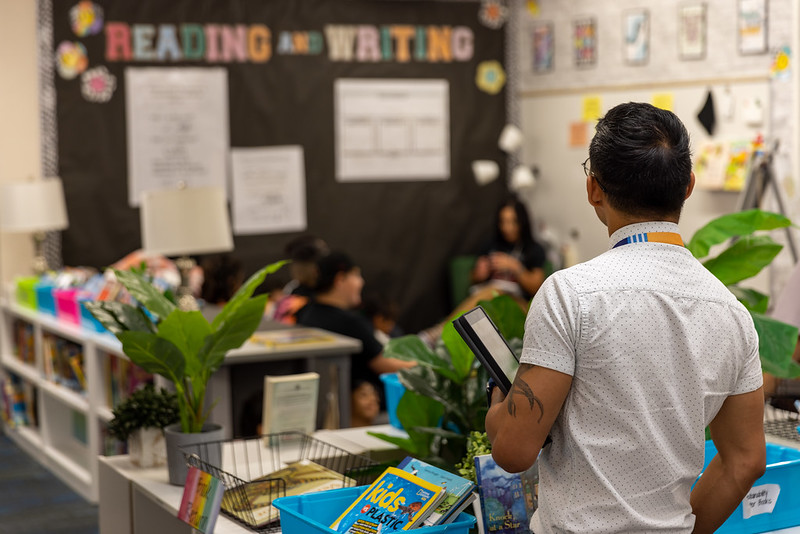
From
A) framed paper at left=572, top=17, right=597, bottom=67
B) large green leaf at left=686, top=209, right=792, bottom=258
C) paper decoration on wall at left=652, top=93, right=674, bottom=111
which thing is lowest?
large green leaf at left=686, top=209, right=792, bottom=258

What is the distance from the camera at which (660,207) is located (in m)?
1.48

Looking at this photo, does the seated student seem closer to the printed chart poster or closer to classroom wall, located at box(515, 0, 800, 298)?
classroom wall, located at box(515, 0, 800, 298)

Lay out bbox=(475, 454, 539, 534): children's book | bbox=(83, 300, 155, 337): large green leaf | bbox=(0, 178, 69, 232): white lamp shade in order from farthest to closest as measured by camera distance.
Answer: bbox=(0, 178, 69, 232): white lamp shade, bbox=(83, 300, 155, 337): large green leaf, bbox=(475, 454, 539, 534): children's book

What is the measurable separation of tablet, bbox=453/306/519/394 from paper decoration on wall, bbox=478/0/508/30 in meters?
6.41

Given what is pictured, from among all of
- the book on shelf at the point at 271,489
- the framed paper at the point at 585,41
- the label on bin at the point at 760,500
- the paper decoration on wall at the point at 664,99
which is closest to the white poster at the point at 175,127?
the framed paper at the point at 585,41

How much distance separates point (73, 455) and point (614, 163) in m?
4.70

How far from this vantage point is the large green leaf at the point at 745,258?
2.33 metres

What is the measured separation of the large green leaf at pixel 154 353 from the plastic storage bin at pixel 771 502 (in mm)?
1192

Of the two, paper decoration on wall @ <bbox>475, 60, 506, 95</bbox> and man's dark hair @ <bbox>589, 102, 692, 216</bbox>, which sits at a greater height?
paper decoration on wall @ <bbox>475, 60, 506, 95</bbox>

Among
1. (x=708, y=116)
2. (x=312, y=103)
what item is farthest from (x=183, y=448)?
(x=312, y=103)

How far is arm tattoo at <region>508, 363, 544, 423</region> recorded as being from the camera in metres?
1.44

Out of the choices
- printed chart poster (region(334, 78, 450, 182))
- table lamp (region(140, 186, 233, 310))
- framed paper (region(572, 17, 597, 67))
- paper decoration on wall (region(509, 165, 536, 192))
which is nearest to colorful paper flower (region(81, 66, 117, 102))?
printed chart poster (region(334, 78, 450, 182))

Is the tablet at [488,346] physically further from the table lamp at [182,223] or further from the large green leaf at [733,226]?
the table lamp at [182,223]

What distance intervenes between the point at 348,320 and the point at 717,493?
10.4 ft
